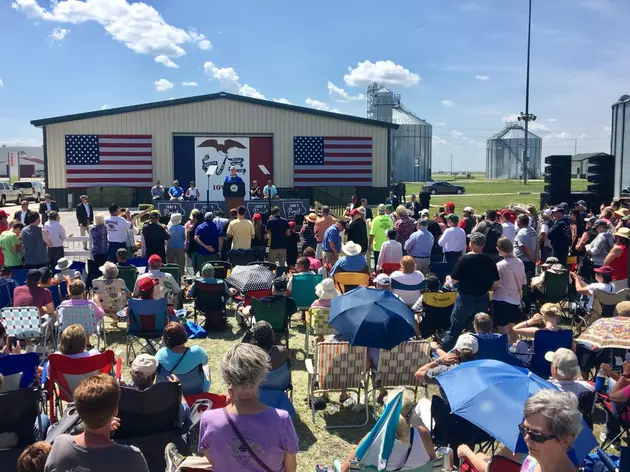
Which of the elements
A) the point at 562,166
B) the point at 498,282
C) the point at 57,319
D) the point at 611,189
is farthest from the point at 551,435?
the point at 611,189

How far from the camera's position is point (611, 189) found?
18.7 m

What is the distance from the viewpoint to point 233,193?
19.7 m

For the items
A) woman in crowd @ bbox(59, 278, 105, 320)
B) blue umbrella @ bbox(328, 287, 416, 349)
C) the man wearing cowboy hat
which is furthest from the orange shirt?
blue umbrella @ bbox(328, 287, 416, 349)

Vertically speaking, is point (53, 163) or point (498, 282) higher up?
point (53, 163)

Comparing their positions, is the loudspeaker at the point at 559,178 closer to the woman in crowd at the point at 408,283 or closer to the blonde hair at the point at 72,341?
the woman in crowd at the point at 408,283

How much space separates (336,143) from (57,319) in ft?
77.2

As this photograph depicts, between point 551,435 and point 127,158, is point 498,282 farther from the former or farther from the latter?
point 127,158

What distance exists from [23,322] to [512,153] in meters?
85.9

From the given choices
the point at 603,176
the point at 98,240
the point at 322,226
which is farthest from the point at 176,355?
the point at 603,176

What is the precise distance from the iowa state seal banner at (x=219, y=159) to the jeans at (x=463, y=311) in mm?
21935

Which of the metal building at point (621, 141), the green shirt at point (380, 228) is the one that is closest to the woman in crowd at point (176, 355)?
the green shirt at point (380, 228)

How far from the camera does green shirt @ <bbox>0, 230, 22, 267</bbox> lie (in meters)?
9.27

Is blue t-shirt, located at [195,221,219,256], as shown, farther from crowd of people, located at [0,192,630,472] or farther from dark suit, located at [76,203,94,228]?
dark suit, located at [76,203,94,228]

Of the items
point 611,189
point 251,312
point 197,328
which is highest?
point 611,189
